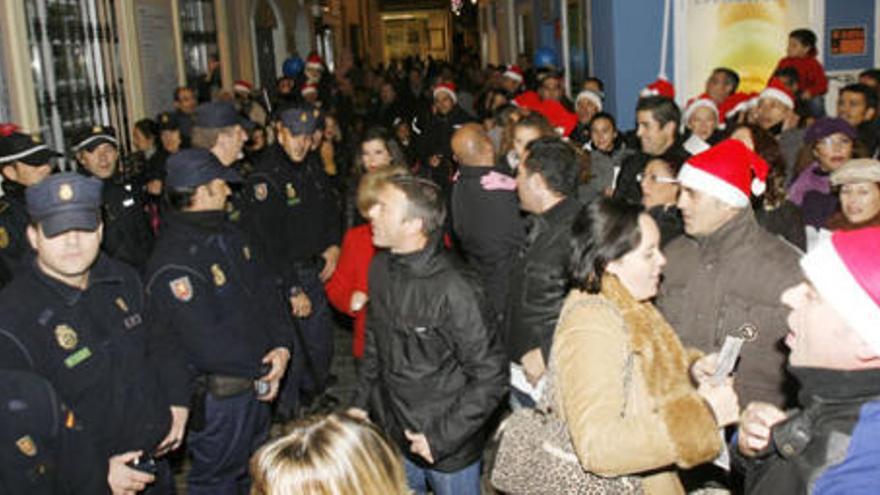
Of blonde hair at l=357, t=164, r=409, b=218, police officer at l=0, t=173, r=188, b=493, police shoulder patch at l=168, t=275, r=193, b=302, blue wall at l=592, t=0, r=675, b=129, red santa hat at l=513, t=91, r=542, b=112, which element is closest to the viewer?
police officer at l=0, t=173, r=188, b=493

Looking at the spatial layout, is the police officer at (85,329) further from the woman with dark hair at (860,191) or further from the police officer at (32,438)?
the woman with dark hair at (860,191)

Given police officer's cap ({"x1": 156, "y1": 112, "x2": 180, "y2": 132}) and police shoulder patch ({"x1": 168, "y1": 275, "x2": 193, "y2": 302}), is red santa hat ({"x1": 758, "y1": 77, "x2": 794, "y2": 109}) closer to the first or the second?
police shoulder patch ({"x1": 168, "y1": 275, "x2": 193, "y2": 302})

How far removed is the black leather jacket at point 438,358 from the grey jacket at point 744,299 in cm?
90

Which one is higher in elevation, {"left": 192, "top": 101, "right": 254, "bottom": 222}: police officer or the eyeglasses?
{"left": 192, "top": 101, "right": 254, "bottom": 222}: police officer

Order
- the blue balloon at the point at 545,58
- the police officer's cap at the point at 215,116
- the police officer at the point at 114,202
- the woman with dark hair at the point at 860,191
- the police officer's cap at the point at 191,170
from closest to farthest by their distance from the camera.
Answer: the police officer's cap at the point at 191,170
the woman with dark hair at the point at 860,191
the police officer's cap at the point at 215,116
the police officer at the point at 114,202
the blue balloon at the point at 545,58

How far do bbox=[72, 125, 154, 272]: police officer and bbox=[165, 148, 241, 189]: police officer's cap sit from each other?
1.65 meters

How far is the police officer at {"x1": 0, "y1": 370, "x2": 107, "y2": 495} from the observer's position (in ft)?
9.09

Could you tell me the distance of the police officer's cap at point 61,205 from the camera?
318 cm

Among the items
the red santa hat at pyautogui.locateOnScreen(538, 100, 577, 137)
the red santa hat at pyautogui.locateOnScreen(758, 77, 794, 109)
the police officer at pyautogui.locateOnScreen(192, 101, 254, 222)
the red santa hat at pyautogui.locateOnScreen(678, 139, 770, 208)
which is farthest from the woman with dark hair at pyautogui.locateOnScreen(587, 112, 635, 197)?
the police officer at pyautogui.locateOnScreen(192, 101, 254, 222)

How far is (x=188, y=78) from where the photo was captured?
11.0 m

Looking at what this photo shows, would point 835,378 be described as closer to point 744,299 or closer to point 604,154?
point 744,299

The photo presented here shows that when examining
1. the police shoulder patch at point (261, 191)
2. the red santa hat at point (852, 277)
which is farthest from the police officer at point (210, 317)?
the red santa hat at point (852, 277)

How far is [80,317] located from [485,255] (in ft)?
8.05

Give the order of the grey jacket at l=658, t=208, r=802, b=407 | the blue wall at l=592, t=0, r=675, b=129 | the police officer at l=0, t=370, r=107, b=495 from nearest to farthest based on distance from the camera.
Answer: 1. the police officer at l=0, t=370, r=107, b=495
2. the grey jacket at l=658, t=208, r=802, b=407
3. the blue wall at l=592, t=0, r=675, b=129
